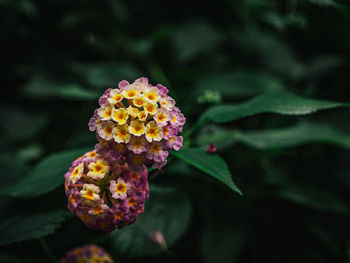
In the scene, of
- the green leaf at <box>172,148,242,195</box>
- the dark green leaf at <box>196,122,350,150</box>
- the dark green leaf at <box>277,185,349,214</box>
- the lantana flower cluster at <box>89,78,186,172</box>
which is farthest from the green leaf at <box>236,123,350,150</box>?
the lantana flower cluster at <box>89,78,186,172</box>

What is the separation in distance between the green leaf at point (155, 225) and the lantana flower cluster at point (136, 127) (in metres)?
0.33

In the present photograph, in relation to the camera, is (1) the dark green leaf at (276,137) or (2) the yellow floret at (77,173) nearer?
(2) the yellow floret at (77,173)

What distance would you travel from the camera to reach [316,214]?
127 centimetres

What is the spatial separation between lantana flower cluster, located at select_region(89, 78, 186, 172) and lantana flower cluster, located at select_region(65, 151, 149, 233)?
0.02 metres

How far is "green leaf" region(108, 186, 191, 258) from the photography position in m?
0.91

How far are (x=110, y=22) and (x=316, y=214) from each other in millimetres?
1292

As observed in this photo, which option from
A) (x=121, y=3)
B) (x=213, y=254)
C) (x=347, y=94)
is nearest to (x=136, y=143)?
(x=213, y=254)

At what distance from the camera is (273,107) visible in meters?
0.77

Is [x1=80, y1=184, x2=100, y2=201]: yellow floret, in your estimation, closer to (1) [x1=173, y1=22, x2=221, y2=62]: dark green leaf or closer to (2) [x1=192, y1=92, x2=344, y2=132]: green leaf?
(2) [x1=192, y1=92, x2=344, y2=132]: green leaf

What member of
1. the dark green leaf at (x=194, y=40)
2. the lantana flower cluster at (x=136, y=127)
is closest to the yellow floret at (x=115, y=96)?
the lantana flower cluster at (x=136, y=127)

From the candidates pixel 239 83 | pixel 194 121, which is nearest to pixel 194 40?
pixel 239 83

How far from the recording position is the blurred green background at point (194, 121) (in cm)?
96

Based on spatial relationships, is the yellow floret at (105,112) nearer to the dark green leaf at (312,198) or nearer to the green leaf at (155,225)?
the green leaf at (155,225)

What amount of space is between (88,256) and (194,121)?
1.98 ft
